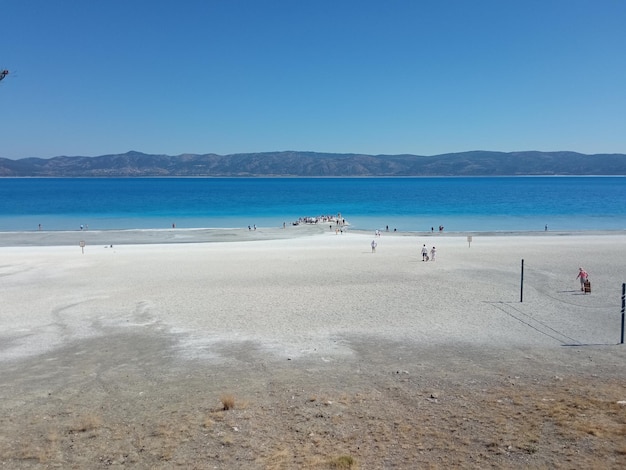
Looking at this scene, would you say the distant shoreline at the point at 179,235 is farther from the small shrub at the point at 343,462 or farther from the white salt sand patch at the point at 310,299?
the small shrub at the point at 343,462

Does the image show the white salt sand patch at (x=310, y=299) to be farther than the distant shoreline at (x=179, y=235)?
No

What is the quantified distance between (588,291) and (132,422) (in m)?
16.9

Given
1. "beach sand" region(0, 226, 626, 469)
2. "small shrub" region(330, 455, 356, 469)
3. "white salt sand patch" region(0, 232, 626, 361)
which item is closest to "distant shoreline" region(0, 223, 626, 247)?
"white salt sand patch" region(0, 232, 626, 361)

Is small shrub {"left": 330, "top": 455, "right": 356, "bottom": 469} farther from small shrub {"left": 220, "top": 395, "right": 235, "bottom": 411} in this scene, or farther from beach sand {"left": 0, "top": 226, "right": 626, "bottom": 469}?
small shrub {"left": 220, "top": 395, "right": 235, "bottom": 411}

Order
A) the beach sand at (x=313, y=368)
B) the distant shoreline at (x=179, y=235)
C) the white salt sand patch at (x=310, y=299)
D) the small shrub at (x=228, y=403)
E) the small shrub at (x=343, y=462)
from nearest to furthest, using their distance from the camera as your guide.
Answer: the small shrub at (x=343, y=462)
the beach sand at (x=313, y=368)
the small shrub at (x=228, y=403)
the white salt sand patch at (x=310, y=299)
the distant shoreline at (x=179, y=235)

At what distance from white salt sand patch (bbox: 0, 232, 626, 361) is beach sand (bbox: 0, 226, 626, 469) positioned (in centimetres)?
11

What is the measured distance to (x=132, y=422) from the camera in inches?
353

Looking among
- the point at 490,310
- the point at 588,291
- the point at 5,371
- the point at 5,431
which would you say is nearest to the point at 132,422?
the point at 5,431

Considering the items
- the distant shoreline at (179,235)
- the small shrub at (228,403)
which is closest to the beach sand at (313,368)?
the small shrub at (228,403)

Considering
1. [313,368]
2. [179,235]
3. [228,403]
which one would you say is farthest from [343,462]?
[179,235]

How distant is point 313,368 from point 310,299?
6.88 meters

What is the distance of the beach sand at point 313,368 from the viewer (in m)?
7.96

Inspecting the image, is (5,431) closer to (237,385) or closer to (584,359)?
(237,385)

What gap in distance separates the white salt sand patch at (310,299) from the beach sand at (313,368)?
0.11 m
